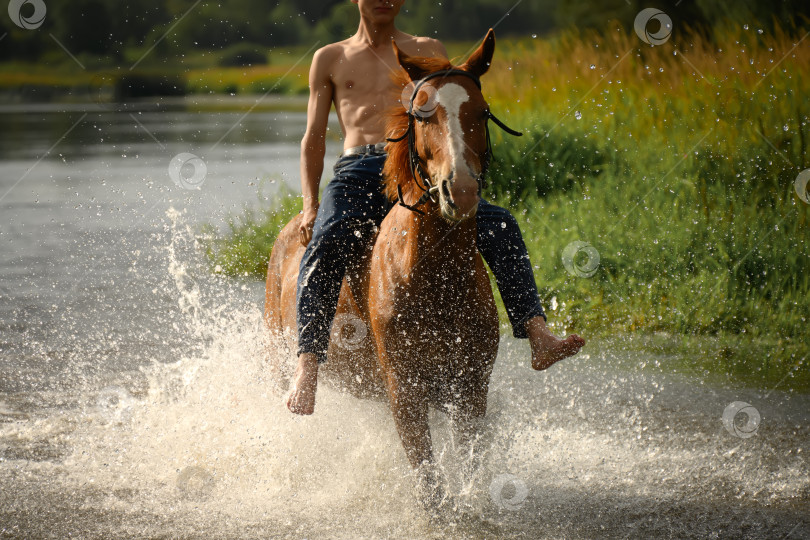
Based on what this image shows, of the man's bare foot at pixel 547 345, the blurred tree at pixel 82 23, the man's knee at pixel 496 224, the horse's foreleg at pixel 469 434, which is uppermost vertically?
the blurred tree at pixel 82 23

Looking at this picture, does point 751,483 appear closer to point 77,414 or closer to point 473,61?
point 473,61

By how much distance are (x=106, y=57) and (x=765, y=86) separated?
48100mm

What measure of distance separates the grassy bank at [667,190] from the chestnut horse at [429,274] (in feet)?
10.4

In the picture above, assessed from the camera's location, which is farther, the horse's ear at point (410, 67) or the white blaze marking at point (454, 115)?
the horse's ear at point (410, 67)

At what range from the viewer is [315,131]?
195 inches

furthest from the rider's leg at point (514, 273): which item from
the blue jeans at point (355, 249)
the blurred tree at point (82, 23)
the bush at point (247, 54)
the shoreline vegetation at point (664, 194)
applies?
the blurred tree at point (82, 23)

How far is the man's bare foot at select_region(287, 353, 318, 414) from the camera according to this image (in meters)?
4.48

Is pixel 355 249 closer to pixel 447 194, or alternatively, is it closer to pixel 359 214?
pixel 359 214

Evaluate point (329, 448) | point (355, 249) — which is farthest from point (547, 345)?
point (329, 448)

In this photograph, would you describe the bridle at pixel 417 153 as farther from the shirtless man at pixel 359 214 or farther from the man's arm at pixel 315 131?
the man's arm at pixel 315 131

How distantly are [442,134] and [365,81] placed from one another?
3.83 feet

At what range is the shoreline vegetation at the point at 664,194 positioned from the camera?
741 centimetres

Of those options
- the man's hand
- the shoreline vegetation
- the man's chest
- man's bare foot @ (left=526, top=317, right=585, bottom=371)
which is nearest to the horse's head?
the man's chest

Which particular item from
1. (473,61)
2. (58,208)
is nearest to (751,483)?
(473,61)
